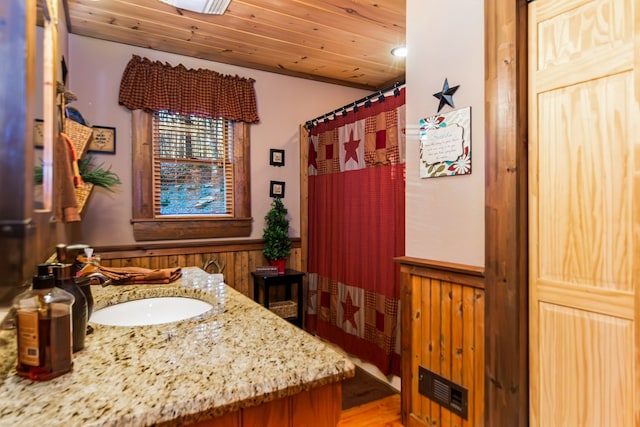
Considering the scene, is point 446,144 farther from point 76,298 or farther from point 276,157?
point 276,157

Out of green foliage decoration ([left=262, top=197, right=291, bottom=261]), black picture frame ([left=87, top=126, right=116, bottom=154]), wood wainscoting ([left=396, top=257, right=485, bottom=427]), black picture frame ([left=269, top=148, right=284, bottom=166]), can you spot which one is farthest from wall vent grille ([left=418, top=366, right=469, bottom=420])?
black picture frame ([left=87, top=126, right=116, bottom=154])

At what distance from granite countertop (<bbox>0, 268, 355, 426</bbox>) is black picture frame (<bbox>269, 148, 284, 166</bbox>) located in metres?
2.58

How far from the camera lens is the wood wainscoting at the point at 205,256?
292 centimetres

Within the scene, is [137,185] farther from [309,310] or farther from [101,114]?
[309,310]

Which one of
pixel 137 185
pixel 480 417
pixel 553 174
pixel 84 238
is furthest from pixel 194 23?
pixel 480 417

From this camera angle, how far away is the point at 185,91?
10.2 feet

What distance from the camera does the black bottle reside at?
2.71ft

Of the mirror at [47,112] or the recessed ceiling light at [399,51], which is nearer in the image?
the mirror at [47,112]

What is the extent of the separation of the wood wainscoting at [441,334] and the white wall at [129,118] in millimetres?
1847

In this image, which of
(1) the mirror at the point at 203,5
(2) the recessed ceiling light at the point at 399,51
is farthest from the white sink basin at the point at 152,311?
(2) the recessed ceiling light at the point at 399,51

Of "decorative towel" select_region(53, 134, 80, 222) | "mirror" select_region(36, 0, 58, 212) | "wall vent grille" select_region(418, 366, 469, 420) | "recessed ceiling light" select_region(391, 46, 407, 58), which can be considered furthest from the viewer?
"recessed ceiling light" select_region(391, 46, 407, 58)

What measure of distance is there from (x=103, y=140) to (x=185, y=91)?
75 cm

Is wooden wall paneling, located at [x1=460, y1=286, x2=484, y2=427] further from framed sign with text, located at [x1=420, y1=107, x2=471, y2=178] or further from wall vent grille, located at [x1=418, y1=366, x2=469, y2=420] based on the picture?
framed sign with text, located at [x1=420, y1=107, x2=471, y2=178]

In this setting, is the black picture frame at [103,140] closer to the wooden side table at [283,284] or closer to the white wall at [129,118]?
the white wall at [129,118]
